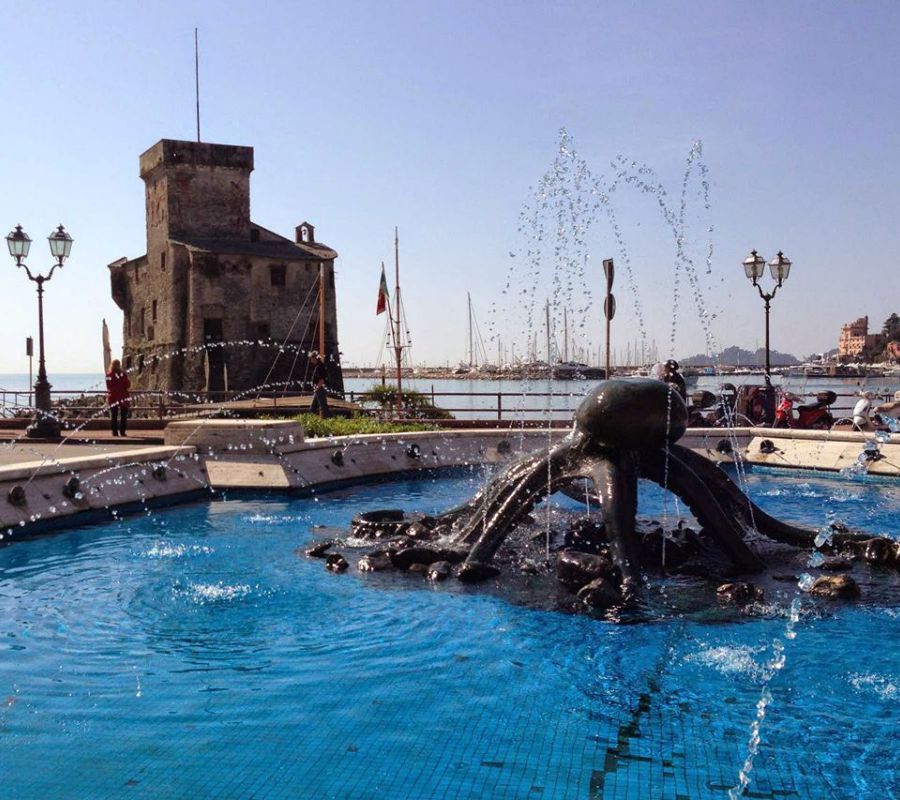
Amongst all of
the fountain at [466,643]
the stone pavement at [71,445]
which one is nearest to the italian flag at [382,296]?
the stone pavement at [71,445]

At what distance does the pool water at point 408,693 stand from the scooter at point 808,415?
12751 millimetres

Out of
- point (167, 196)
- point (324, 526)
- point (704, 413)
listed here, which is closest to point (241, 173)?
point (167, 196)

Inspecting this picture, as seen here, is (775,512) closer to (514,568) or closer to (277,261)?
(514,568)

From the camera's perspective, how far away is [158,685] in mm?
5977

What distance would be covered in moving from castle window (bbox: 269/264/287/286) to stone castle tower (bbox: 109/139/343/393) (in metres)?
0.05

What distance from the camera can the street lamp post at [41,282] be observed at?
18812 millimetres

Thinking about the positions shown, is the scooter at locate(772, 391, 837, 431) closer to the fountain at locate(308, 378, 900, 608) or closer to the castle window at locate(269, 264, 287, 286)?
the fountain at locate(308, 378, 900, 608)

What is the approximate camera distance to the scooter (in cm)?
1970

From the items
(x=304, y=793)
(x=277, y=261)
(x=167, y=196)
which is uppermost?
(x=167, y=196)

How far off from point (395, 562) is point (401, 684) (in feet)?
10.0

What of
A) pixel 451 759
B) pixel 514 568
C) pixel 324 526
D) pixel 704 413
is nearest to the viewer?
pixel 451 759

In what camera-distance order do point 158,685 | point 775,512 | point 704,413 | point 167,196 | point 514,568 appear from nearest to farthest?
point 158,685 < point 514,568 < point 775,512 < point 704,413 < point 167,196

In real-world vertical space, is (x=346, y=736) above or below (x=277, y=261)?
below

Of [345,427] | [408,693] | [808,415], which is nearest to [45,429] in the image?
[345,427]
